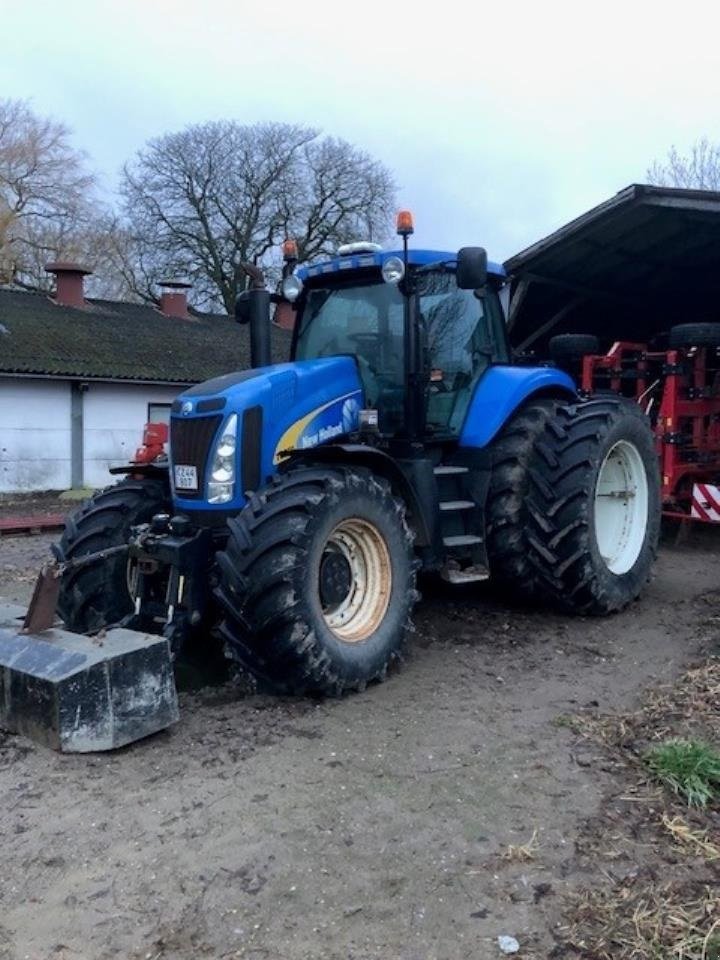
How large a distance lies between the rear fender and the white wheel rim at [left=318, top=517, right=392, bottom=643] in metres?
0.43

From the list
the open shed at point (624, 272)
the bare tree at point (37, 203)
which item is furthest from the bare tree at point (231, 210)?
the open shed at point (624, 272)

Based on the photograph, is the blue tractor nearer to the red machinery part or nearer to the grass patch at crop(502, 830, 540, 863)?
the grass patch at crop(502, 830, 540, 863)

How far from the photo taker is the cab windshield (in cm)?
611

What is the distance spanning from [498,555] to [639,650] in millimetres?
1066

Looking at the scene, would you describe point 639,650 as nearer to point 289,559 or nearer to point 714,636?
point 714,636

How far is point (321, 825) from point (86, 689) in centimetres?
120

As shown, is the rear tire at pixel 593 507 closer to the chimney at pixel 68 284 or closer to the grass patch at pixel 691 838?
the grass patch at pixel 691 838

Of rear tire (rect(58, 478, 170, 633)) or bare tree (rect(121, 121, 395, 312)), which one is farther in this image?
bare tree (rect(121, 121, 395, 312))

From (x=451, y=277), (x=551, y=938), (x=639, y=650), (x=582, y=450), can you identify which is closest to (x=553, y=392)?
(x=582, y=450)

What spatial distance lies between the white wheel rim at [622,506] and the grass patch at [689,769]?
3.01 metres

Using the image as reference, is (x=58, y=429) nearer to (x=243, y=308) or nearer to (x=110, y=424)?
(x=110, y=424)

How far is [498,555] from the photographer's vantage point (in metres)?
6.31

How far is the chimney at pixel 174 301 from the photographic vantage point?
83.8 feet

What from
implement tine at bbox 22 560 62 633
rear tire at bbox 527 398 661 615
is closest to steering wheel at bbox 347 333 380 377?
rear tire at bbox 527 398 661 615
